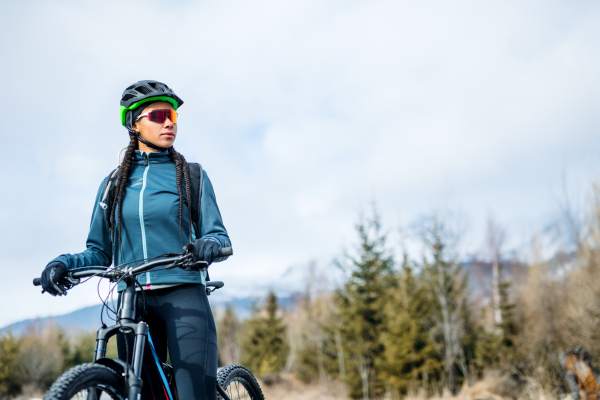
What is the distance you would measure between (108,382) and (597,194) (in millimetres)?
34092

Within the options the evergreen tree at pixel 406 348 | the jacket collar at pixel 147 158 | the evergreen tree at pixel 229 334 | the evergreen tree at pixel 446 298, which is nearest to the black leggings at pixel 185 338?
the jacket collar at pixel 147 158

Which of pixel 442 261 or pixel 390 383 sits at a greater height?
pixel 442 261

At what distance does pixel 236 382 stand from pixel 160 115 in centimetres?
175

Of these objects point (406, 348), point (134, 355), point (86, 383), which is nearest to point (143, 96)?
point (134, 355)

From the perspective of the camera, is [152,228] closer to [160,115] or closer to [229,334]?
[160,115]

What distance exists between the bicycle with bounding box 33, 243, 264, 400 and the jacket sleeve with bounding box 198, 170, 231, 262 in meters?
0.25

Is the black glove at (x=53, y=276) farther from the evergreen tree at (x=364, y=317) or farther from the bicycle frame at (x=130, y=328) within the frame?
the evergreen tree at (x=364, y=317)

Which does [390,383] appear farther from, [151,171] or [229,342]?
[229,342]

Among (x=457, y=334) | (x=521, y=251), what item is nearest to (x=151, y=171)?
(x=457, y=334)

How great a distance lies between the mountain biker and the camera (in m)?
2.17

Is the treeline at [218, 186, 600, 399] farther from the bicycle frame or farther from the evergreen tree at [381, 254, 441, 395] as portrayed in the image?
the bicycle frame

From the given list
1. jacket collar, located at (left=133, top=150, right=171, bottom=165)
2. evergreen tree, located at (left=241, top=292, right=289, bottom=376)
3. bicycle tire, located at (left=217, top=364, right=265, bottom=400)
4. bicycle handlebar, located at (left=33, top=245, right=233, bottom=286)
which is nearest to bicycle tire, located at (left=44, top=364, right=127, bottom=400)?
bicycle handlebar, located at (left=33, top=245, right=233, bottom=286)

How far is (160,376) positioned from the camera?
2.19 meters

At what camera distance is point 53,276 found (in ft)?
6.64
